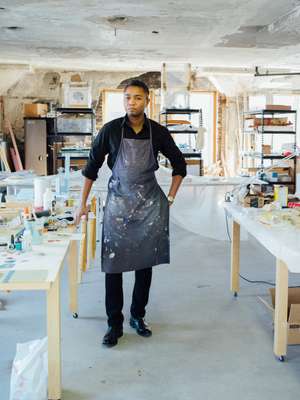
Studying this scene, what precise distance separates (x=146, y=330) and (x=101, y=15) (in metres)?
3.12

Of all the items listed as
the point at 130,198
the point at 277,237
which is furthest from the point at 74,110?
the point at 277,237

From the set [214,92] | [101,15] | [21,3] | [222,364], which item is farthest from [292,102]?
[222,364]

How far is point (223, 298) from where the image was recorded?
3.29m

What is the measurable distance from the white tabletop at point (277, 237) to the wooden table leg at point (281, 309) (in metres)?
0.10

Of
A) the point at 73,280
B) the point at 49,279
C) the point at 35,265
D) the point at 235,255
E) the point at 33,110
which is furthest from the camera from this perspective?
the point at 33,110

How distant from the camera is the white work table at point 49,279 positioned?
1.61m

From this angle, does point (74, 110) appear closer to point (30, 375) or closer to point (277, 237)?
point (277, 237)

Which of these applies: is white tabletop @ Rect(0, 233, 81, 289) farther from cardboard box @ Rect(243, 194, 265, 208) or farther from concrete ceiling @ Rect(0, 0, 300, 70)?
concrete ceiling @ Rect(0, 0, 300, 70)

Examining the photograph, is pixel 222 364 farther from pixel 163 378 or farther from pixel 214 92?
pixel 214 92

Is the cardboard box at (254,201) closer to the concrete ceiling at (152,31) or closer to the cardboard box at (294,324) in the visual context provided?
the cardboard box at (294,324)

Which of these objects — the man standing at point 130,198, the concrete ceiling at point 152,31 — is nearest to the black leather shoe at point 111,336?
the man standing at point 130,198

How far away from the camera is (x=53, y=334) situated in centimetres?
182

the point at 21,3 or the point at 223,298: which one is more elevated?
the point at 21,3

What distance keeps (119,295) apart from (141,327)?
0.27m
